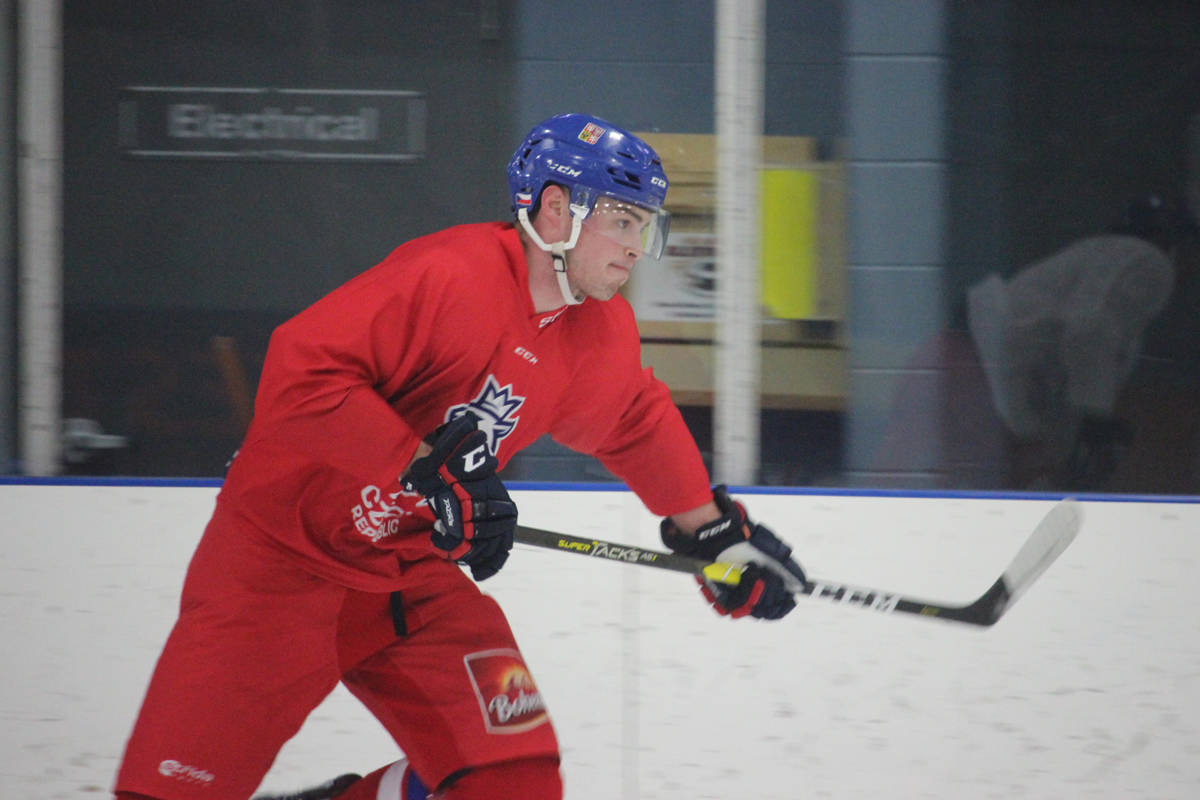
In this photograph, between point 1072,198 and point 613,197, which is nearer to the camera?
point 613,197

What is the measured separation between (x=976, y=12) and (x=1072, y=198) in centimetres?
45

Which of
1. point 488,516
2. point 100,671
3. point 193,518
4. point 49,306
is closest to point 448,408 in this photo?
point 488,516

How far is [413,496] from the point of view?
1.63m

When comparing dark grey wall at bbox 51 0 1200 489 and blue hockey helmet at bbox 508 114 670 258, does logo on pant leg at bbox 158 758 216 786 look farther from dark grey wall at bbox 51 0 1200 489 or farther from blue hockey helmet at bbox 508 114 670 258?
dark grey wall at bbox 51 0 1200 489

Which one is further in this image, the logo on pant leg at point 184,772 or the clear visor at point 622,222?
the clear visor at point 622,222

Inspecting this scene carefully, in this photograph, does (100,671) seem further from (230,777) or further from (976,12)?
(976,12)

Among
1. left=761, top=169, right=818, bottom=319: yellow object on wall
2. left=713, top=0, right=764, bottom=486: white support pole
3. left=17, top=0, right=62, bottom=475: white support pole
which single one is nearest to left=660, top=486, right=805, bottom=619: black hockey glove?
left=713, top=0, right=764, bottom=486: white support pole

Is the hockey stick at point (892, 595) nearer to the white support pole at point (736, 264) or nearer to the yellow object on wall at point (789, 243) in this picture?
the white support pole at point (736, 264)

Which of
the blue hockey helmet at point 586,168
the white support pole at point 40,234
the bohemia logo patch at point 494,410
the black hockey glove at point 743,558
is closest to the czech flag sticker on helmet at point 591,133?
the blue hockey helmet at point 586,168

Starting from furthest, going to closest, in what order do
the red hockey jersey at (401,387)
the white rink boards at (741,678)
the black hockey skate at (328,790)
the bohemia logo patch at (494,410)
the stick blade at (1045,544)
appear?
the white rink boards at (741,678) < the stick blade at (1045,544) < the black hockey skate at (328,790) < the bohemia logo patch at (494,410) < the red hockey jersey at (401,387)

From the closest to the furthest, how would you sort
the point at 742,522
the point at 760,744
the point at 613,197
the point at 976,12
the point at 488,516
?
the point at 488,516, the point at 613,197, the point at 742,522, the point at 760,744, the point at 976,12

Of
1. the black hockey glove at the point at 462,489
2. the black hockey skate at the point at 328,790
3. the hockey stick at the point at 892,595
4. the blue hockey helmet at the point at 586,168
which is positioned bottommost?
the black hockey skate at the point at 328,790

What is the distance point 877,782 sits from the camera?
237 centimetres

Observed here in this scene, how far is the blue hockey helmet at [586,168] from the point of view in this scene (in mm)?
1666
